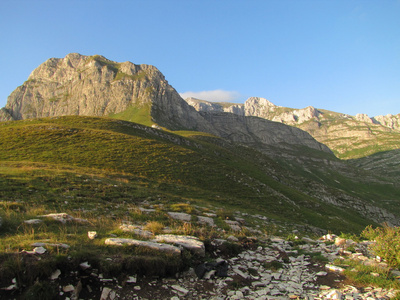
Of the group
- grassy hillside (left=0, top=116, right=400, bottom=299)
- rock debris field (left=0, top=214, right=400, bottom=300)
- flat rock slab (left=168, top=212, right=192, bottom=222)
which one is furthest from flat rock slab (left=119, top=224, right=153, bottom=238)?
flat rock slab (left=168, top=212, right=192, bottom=222)

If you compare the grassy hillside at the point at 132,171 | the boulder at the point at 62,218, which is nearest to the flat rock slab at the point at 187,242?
the boulder at the point at 62,218

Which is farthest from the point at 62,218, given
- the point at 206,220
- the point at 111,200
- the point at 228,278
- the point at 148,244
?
the point at 206,220

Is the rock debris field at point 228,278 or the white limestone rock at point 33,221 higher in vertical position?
the white limestone rock at point 33,221

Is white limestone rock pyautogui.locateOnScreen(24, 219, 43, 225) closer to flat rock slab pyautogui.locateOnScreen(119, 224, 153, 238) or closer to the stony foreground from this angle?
flat rock slab pyautogui.locateOnScreen(119, 224, 153, 238)

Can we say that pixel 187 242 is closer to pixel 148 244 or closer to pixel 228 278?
pixel 148 244

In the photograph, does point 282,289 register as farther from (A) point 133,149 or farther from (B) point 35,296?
(A) point 133,149

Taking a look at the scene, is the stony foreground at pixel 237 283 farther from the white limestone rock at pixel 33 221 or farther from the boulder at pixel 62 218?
the boulder at pixel 62 218

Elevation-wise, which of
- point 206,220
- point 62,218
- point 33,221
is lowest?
point 206,220

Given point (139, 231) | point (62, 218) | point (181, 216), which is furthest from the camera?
point (181, 216)

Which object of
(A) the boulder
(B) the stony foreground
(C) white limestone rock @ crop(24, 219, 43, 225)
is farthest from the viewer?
(A) the boulder

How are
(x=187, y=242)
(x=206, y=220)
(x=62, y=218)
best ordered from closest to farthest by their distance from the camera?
1. (x=187, y=242)
2. (x=62, y=218)
3. (x=206, y=220)

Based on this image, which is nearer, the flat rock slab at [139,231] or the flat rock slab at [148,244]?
the flat rock slab at [148,244]

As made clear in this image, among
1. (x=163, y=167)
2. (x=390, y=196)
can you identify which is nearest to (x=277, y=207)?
(x=163, y=167)

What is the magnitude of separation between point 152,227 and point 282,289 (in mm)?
6610
